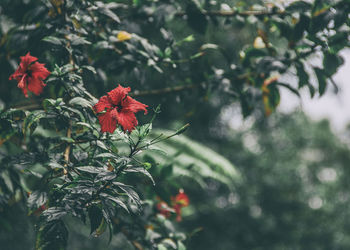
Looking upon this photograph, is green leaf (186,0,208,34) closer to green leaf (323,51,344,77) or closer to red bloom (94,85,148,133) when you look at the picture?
green leaf (323,51,344,77)

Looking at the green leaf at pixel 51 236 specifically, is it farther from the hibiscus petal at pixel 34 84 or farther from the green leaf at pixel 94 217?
the hibiscus petal at pixel 34 84

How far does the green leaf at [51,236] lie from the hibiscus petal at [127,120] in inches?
7.3

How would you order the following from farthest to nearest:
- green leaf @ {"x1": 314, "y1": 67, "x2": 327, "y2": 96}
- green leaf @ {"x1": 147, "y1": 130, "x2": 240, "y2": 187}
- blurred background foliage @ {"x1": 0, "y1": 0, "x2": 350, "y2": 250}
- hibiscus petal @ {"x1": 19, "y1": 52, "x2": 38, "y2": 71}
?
1. green leaf @ {"x1": 147, "y1": 130, "x2": 240, "y2": 187}
2. green leaf @ {"x1": 314, "y1": 67, "x2": 327, "y2": 96}
3. blurred background foliage @ {"x1": 0, "y1": 0, "x2": 350, "y2": 250}
4. hibiscus petal @ {"x1": 19, "y1": 52, "x2": 38, "y2": 71}

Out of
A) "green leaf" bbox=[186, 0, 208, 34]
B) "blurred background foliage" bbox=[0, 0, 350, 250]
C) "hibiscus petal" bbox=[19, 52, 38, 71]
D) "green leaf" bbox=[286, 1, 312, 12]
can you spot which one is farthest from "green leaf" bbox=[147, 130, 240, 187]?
"hibiscus petal" bbox=[19, 52, 38, 71]

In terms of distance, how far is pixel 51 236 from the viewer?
566 millimetres

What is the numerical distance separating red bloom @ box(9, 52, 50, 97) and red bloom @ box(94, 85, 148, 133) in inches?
7.1

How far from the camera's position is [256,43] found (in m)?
1.03

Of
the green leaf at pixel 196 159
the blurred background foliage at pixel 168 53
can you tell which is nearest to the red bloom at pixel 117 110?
the blurred background foliage at pixel 168 53

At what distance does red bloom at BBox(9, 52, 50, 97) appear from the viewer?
709 millimetres

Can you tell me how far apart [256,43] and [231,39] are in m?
2.93

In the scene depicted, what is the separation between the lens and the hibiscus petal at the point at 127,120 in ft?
1.85

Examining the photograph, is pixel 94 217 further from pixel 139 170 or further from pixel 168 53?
pixel 168 53

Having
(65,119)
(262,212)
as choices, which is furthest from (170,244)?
(262,212)

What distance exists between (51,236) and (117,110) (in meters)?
0.23
